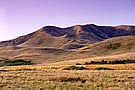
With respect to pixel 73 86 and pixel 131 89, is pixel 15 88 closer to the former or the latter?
pixel 73 86

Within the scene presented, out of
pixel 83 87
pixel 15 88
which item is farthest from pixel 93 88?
pixel 15 88

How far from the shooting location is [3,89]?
2555 centimetres

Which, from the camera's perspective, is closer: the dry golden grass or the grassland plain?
the dry golden grass

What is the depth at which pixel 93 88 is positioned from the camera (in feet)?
85.7

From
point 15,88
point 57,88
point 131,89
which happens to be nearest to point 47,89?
point 57,88

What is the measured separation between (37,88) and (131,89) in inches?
296

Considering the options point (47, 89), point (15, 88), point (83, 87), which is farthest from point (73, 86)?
point (15, 88)

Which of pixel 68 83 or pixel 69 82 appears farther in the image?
pixel 69 82

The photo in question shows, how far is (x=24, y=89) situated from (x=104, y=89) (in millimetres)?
6348

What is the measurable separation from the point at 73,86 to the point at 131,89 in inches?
203

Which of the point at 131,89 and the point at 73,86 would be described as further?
the point at 73,86

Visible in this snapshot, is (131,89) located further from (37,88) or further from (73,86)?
(37,88)

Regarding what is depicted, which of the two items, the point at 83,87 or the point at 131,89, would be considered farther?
the point at 83,87

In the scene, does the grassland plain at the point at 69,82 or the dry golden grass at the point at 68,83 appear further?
the grassland plain at the point at 69,82
